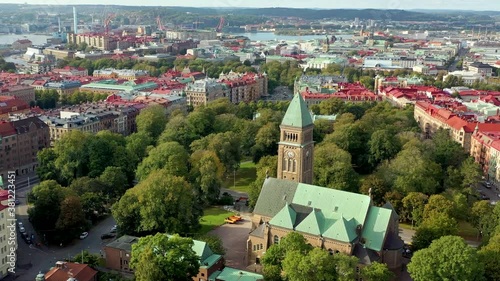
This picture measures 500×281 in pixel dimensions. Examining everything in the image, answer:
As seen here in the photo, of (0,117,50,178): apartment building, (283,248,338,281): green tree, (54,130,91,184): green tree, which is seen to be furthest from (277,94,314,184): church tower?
(0,117,50,178): apartment building


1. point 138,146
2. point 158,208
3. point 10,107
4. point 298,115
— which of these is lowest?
point 10,107

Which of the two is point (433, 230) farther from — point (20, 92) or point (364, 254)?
point (20, 92)

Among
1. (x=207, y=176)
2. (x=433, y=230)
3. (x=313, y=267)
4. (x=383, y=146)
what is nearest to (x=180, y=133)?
(x=207, y=176)

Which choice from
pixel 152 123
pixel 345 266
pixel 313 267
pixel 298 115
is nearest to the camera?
pixel 345 266

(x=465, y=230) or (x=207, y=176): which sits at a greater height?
(x=207, y=176)

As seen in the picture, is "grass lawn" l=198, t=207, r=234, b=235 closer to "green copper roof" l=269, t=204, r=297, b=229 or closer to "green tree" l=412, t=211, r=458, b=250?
"green copper roof" l=269, t=204, r=297, b=229
